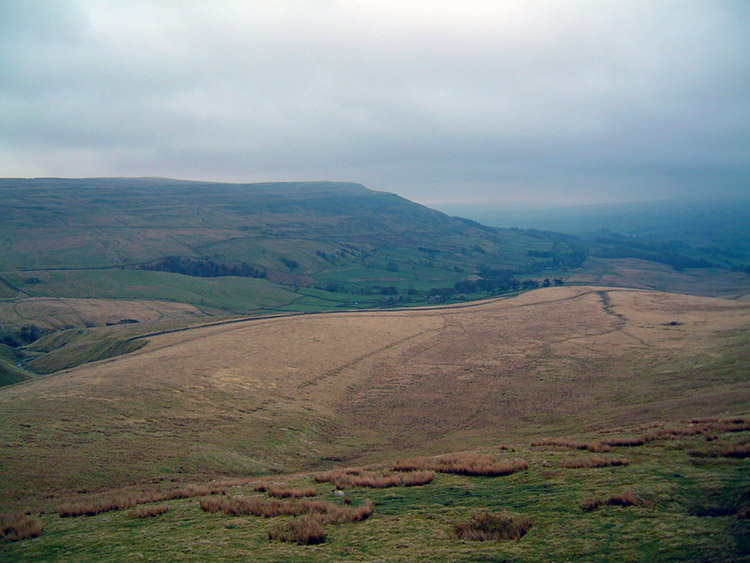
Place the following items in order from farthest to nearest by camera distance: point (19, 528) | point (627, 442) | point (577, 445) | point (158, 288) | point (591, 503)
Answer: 1. point (158, 288)
2. point (577, 445)
3. point (627, 442)
4. point (19, 528)
5. point (591, 503)

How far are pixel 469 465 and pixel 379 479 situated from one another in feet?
11.6

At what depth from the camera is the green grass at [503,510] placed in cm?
1009

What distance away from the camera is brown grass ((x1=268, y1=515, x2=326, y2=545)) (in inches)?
458

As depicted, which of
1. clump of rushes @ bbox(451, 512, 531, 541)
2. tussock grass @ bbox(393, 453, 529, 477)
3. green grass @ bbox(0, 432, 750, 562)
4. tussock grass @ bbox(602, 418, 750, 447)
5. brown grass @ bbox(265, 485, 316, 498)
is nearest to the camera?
green grass @ bbox(0, 432, 750, 562)

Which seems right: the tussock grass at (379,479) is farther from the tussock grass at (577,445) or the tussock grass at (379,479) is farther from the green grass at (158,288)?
the green grass at (158,288)

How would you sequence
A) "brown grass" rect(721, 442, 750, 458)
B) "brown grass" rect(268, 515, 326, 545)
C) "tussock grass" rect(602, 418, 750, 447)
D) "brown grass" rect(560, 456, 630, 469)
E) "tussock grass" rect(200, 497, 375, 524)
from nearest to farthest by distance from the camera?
"brown grass" rect(268, 515, 326, 545), "tussock grass" rect(200, 497, 375, 524), "brown grass" rect(721, 442, 750, 458), "brown grass" rect(560, 456, 630, 469), "tussock grass" rect(602, 418, 750, 447)

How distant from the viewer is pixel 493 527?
11547mm

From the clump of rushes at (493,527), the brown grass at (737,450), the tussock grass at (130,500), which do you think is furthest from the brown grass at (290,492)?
the brown grass at (737,450)

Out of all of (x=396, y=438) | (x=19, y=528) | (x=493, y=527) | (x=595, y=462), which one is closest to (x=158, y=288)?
(x=396, y=438)

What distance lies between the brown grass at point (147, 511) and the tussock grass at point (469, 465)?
28.0 feet

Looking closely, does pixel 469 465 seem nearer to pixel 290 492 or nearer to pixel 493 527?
pixel 493 527

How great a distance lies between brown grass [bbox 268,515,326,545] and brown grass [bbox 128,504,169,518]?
4.96 meters

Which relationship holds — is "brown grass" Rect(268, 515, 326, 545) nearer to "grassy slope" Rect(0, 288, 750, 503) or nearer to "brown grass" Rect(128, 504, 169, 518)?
"brown grass" Rect(128, 504, 169, 518)

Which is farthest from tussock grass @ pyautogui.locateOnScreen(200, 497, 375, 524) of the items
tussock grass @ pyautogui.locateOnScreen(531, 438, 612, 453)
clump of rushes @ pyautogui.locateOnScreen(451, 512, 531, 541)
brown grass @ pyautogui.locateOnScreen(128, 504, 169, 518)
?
tussock grass @ pyautogui.locateOnScreen(531, 438, 612, 453)
